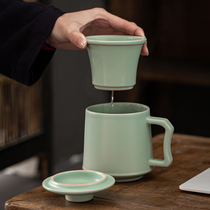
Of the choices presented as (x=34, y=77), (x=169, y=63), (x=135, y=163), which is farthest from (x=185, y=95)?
(x=135, y=163)

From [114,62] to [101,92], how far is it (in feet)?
6.12

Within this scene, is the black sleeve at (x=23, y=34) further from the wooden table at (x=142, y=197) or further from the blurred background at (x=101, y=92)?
the blurred background at (x=101, y=92)

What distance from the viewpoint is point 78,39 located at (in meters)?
0.73

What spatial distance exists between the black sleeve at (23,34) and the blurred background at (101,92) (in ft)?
4.53

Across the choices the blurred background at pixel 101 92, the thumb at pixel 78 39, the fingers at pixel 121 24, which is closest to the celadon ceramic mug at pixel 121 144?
the thumb at pixel 78 39

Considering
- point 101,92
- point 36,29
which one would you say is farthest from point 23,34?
point 101,92

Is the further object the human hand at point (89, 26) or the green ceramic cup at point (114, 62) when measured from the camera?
the human hand at point (89, 26)

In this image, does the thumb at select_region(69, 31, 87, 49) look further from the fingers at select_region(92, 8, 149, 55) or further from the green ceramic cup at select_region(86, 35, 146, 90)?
the fingers at select_region(92, 8, 149, 55)

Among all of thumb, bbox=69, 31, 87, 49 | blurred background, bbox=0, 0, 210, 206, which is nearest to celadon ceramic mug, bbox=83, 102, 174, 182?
thumb, bbox=69, 31, 87, 49

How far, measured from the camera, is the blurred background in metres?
2.38

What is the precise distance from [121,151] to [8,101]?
5.65 feet

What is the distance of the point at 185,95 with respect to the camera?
99.0 inches

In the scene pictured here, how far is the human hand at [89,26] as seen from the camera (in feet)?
2.70

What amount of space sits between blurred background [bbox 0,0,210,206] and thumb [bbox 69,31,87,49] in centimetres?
161
